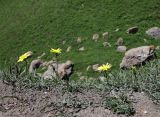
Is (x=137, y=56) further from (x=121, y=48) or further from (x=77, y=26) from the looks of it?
(x=77, y=26)

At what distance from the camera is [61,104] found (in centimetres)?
839

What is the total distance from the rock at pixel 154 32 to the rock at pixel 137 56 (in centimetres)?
240

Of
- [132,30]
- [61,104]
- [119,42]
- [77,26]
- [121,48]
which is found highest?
[77,26]

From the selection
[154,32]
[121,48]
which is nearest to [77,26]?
[121,48]

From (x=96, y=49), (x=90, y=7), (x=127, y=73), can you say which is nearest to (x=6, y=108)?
(x=127, y=73)

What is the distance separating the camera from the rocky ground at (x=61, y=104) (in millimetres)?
8125

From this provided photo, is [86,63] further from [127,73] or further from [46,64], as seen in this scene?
[127,73]

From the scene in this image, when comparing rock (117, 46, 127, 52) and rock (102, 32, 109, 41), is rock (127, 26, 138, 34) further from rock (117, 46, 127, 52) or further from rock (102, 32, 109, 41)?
rock (117, 46, 127, 52)

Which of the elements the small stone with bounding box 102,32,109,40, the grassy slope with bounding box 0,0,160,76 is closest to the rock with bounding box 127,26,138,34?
the grassy slope with bounding box 0,0,160,76

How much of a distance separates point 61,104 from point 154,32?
15.5 m

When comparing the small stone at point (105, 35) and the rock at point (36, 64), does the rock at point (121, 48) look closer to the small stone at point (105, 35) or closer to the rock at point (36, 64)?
the small stone at point (105, 35)

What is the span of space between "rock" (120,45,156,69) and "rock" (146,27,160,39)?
2.40 metres

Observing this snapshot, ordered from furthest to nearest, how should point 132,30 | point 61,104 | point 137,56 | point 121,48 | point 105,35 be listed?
point 105,35 → point 132,30 → point 121,48 → point 137,56 → point 61,104

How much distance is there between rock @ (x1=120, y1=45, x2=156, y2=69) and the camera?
19.8 metres
